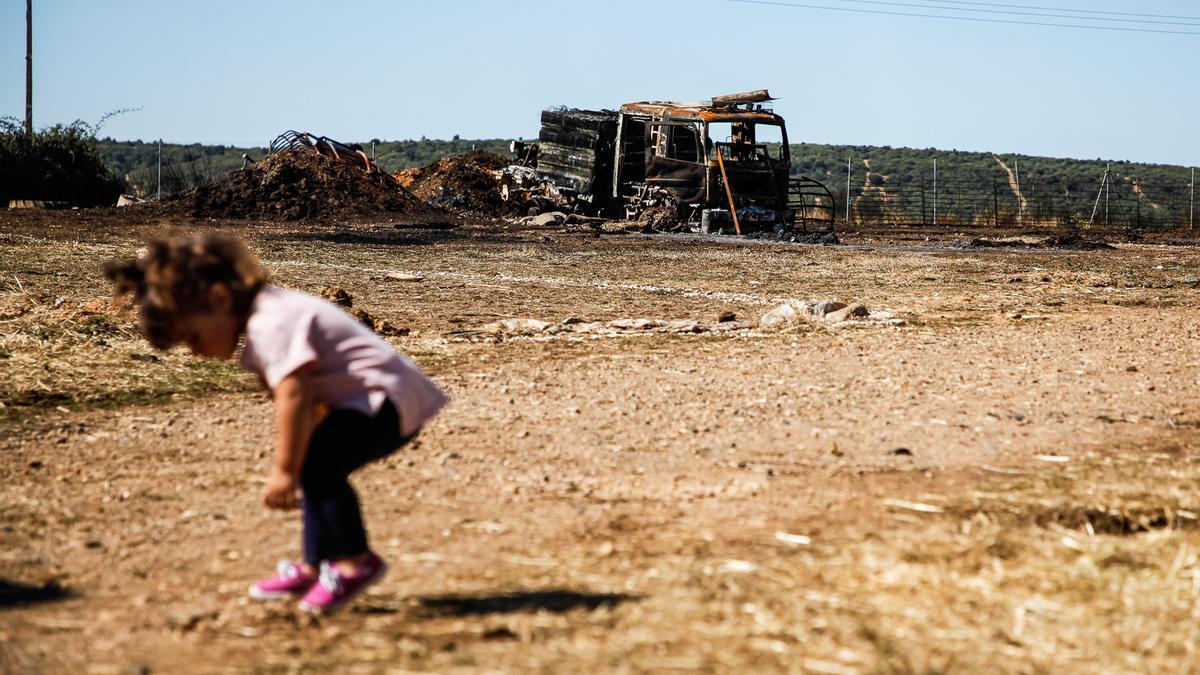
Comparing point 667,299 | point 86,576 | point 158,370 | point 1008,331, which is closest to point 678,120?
point 667,299

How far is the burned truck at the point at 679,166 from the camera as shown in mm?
27547

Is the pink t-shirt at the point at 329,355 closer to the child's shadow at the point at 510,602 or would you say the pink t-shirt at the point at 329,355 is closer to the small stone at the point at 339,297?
the child's shadow at the point at 510,602

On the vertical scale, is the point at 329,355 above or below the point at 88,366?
above

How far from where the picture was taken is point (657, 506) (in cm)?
541

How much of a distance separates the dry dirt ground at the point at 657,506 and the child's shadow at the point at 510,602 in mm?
13

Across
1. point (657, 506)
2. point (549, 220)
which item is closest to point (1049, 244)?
point (549, 220)

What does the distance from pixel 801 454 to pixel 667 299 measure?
810 centimetres

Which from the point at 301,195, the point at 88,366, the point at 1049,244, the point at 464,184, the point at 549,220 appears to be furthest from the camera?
the point at 464,184

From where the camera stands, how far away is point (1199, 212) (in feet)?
144

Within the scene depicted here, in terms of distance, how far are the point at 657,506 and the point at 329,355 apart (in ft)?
6.13

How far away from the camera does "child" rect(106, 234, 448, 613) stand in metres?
3.87

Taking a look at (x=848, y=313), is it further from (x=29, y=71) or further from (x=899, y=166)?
(x=899, y=166)

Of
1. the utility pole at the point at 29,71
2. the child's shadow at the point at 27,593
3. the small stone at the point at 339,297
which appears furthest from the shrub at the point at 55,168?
the child's shadow at the point at 27,593

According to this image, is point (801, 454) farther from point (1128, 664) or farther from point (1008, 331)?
point (1008, 331)
